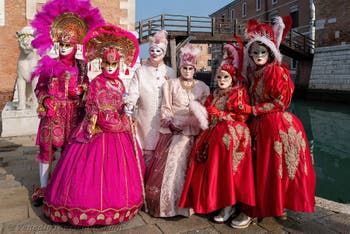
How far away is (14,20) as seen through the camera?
8047 mm

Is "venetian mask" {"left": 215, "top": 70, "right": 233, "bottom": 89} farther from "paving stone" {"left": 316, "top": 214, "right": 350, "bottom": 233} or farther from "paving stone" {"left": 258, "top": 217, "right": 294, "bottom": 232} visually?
"paving stone" {"left": 316, "top": 214, "right": 350, "bottom": 233}

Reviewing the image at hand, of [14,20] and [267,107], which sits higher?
[14,20]

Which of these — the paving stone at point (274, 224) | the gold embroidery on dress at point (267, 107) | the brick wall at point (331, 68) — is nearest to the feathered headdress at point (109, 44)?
the gold embroidery on dress at point (267, 107)

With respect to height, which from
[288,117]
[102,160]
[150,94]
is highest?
[150,94]

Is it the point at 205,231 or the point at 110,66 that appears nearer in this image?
the point at 205,231

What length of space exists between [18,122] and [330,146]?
26.2 ft

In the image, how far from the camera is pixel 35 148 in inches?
202

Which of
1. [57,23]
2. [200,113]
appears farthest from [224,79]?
[57,23]

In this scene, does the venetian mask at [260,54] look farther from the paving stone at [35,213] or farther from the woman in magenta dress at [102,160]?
the paving stone at [35,213]

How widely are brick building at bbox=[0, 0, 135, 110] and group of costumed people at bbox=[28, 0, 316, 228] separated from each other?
5413mm

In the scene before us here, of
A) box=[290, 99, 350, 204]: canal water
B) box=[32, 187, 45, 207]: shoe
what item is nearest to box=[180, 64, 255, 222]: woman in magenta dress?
box=[32, 187, 45, 207]: shoe

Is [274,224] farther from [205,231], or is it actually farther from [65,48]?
[65,48]

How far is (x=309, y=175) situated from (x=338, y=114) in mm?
12544

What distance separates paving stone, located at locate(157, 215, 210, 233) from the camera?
245cm
